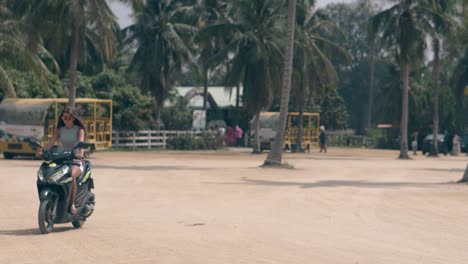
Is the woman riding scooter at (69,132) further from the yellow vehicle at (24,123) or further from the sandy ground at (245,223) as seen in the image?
the yellow vehicle at (24,123)

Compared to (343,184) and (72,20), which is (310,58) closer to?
(72,20)

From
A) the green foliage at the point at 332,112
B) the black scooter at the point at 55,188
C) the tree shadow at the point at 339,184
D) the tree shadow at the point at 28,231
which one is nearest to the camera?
the black scooter at the point at 55,188

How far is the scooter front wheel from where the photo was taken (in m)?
11.7

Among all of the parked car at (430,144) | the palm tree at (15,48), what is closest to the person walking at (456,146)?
the parked car at (430,144)

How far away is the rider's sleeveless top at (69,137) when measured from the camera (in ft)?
41.7

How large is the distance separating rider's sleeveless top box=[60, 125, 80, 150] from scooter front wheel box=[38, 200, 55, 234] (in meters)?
1.09

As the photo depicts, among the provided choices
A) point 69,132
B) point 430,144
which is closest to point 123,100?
point 430,144

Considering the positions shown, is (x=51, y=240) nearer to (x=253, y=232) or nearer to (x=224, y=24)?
(x=253, y=232)

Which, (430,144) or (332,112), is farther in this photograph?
(332,112)

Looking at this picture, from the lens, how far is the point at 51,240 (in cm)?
1131

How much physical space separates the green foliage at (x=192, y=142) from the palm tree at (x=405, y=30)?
1231cm

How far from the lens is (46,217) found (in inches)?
467

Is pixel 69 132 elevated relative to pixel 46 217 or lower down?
elevated

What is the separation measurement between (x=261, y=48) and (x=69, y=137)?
3424cm
